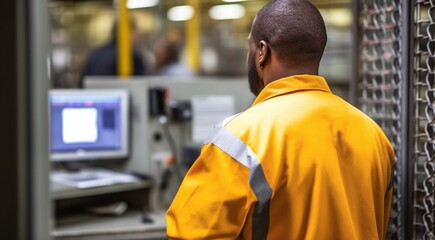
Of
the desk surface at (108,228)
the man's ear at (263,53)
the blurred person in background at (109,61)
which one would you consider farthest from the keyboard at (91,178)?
the man's ear at (263,53)

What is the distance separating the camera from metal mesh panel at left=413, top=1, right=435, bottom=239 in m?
1.95

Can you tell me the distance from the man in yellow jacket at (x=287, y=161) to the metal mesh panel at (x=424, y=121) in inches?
15.9

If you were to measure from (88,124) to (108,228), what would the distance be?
27.1 inches

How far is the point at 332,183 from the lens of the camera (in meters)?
1.51

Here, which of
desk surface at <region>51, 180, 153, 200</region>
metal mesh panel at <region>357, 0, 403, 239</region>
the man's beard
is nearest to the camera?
the man's beard

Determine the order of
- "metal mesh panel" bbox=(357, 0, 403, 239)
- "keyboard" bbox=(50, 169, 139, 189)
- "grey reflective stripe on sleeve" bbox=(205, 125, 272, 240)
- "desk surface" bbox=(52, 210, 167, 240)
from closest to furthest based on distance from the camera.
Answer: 1. "grey reflective stripe on sleeve" bbox=(205, 125, 272, 240)
2. "metal mesh panel" bbox=(357, 0, 403, 239)
3. "desk surface" bbox=(52, 210, 167, 240)
4. "keyboard" bbox=(50, 169, 139, 189)

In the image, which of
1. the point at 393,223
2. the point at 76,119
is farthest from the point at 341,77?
the point at 393,223

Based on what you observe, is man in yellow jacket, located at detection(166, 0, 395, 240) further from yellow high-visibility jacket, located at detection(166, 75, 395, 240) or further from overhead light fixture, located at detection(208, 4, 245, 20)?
overhead light fixture, located at detection(208, 4, 245, 20)

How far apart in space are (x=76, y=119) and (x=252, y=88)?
7.20 feet

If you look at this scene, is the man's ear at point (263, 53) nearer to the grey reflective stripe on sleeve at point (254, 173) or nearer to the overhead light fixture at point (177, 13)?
the grey reflective stripe on sleeve at point (254, 173)

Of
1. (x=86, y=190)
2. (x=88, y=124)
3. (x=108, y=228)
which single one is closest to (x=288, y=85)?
(x=108, y=228)

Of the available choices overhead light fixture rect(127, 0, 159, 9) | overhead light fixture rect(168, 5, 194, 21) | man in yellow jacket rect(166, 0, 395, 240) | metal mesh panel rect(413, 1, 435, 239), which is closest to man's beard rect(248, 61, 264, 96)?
man in yellow jacket rect(166, 0, 395, 240)

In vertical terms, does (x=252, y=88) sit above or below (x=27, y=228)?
above

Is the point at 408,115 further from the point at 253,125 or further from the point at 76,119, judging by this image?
the point at 76,119
